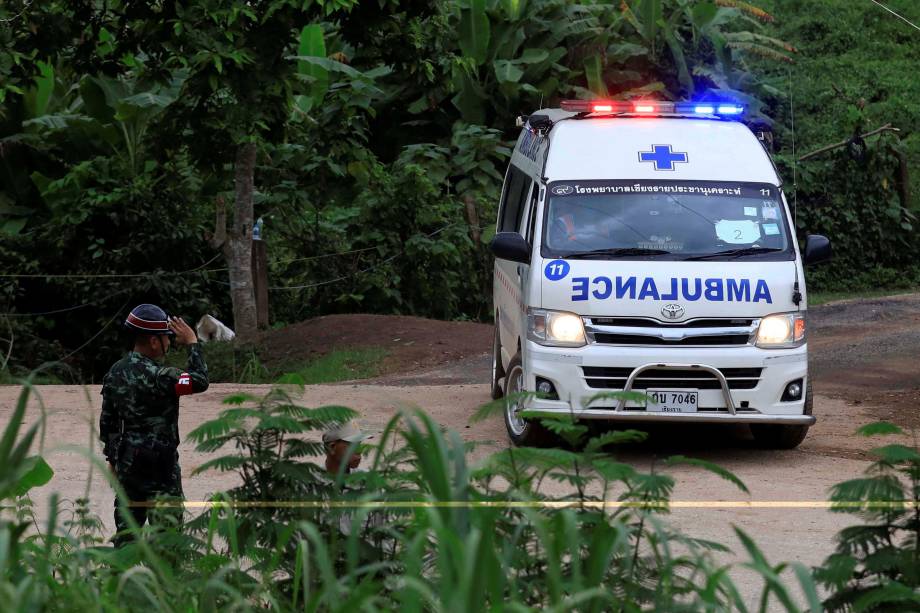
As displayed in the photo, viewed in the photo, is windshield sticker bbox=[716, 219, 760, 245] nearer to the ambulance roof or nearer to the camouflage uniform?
the ambulance roof

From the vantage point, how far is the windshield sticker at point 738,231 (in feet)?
31.6

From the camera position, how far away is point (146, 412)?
251 inches

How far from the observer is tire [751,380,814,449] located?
9938mm

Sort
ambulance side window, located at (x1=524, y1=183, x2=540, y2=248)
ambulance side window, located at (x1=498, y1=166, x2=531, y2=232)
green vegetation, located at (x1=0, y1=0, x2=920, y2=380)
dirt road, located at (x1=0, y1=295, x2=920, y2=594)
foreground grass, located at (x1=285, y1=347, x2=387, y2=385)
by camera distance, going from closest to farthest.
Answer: dirt road, located at (x1=0, y1=295, x2=920, y2=594) → ambulance side window, located at (x1=524, y1=183, x2=540, y2=248) → ambulance side window, located at (x1=498, y1=166, x2=531, y2=232) → green vegetation, located at (x1=0, y1=0, x2=920, y2=380) → foreground grass, located at (x1=285, y1=347, x2=387, y2=385)

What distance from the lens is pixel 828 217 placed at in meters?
23.7

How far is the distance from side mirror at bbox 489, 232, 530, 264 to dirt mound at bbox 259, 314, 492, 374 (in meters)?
6.54

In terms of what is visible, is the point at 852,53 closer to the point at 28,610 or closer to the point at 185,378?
the point at 185,378

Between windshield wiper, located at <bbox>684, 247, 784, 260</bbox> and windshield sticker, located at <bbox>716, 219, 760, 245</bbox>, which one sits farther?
windshield sticker, located at <bbox>716, 219, 760, 245</bbox>

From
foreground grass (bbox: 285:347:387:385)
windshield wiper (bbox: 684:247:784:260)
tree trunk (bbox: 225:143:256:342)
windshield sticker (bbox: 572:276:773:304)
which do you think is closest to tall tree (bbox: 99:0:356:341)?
tree trunk (bbox: 225:143:256:342)

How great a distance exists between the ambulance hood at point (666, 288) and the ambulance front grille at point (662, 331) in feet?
0.18

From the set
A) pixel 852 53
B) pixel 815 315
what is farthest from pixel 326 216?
pixel 852 53

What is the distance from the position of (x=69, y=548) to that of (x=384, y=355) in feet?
37.2

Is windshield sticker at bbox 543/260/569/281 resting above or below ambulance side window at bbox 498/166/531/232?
above

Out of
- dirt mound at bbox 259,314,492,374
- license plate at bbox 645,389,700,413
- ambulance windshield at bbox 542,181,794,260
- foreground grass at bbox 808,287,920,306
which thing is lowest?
foreground grass at bbox 808,287,920,306
